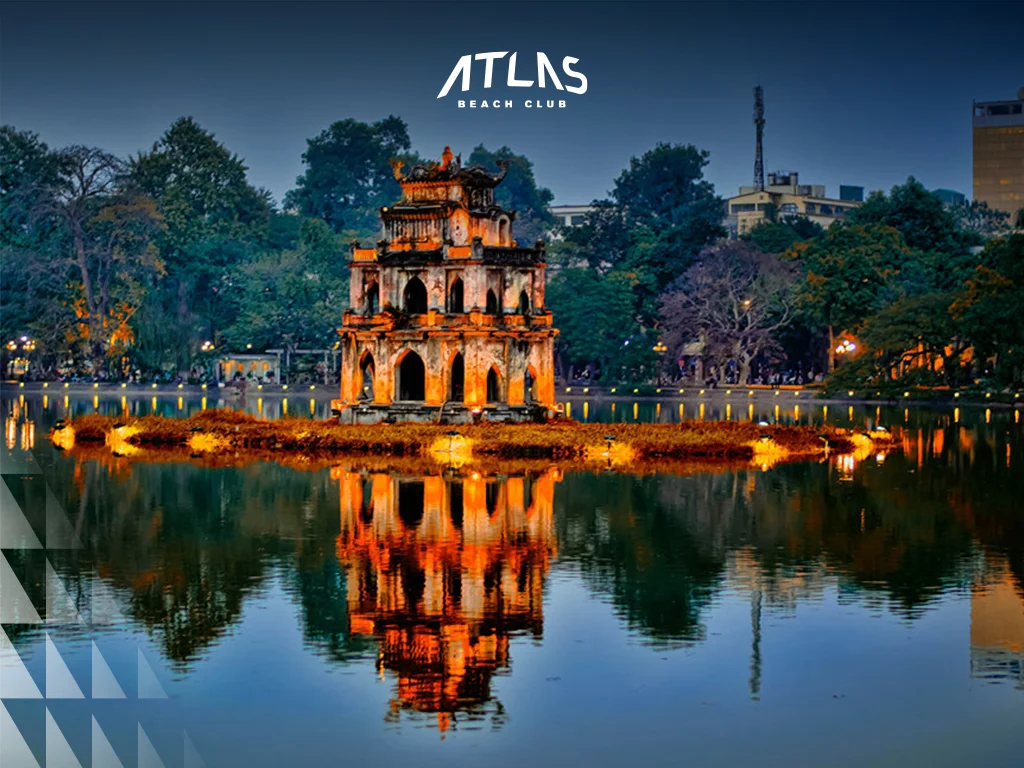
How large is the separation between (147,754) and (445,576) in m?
9.20

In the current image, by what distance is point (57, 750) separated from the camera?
16.0 metres

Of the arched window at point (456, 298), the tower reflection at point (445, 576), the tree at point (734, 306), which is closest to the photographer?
the tower reflection at point (445, 576)

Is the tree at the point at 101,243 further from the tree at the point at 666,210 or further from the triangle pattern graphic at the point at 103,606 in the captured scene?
the triangle pattern graphic at the point at 103,606

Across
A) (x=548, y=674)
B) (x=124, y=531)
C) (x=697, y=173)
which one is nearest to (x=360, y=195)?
(x=697, y=173)

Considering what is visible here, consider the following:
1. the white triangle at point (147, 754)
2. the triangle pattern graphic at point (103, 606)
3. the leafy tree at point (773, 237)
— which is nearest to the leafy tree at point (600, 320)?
the leafy tree at point (773, 237)

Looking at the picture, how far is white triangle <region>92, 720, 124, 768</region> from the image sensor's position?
Result: 1565cm

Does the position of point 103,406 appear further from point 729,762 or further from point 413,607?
point 729,762

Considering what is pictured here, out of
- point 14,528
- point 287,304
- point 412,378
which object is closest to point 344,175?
point 287,304

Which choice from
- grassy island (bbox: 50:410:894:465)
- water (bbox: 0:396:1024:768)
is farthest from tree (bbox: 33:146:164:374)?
water (bbox: 0:396:1024:768)

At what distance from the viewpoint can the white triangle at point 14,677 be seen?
17.7 m

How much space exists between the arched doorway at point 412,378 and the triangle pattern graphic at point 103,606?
31803 millimetres

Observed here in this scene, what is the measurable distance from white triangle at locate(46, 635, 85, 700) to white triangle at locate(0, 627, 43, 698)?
0.53ft

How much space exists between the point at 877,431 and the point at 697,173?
3728 inches

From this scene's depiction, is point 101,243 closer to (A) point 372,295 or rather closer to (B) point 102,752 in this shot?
(A) point 372,295
